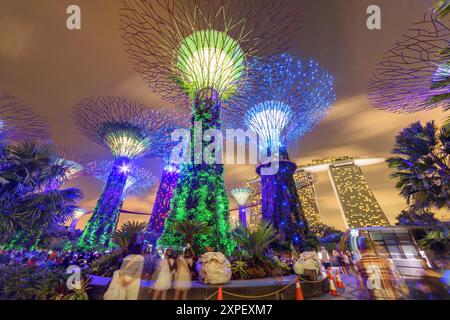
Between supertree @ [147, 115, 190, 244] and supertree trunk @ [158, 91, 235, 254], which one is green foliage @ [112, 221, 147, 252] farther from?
supertree @ [147, 115, 190, 244]

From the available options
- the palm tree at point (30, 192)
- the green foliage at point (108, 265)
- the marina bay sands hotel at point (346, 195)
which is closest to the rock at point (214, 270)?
the green foliage at point (108, 265)

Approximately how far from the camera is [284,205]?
20.3m

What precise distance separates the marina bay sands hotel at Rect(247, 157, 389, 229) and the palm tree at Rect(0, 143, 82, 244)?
47.8m

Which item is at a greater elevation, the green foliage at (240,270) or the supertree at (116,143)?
the supertree at (116,143)

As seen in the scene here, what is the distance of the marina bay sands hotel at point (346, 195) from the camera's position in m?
60.8

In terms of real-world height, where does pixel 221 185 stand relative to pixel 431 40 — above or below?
below

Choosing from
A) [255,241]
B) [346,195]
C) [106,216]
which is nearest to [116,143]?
[106,216]

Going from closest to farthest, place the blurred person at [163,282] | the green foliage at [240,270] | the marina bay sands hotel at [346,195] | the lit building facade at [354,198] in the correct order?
the blurred person at [163,282]
the green foliage at [240,270]
the lit building facade at [354,198]
the marina bay sands hotel at [346,195]

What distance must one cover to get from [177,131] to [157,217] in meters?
12.2

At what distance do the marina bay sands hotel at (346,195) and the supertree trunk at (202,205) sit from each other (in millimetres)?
44678

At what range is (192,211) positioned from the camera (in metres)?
10.5

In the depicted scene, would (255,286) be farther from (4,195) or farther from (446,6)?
(4,195)

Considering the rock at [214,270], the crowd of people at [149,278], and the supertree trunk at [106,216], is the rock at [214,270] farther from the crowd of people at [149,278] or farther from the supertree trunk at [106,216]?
the supertree trunk at [106,216]

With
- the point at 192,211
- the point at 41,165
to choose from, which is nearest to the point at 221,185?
the point at 192,211
